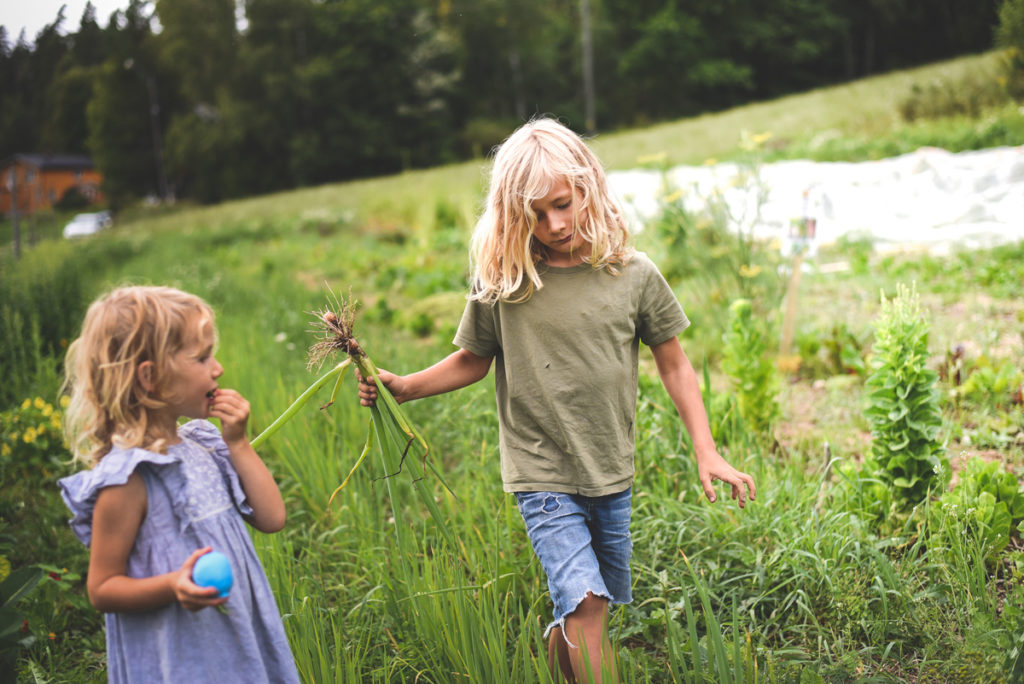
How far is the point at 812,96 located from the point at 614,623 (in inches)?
739

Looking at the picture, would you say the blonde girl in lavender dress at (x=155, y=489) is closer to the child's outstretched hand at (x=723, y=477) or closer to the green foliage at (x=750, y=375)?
the child's outstretched hand at (x=723, y=477)

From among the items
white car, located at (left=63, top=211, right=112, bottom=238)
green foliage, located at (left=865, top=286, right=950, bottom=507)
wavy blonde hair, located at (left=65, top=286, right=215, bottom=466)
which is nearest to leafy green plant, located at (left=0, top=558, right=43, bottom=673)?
wavy blonde hair, located at (left=65, top=286, right=215, bottom=466)

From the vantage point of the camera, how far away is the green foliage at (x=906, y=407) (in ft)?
8.18

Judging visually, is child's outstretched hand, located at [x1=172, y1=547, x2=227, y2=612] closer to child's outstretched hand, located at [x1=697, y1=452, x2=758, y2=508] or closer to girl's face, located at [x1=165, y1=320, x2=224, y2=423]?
girl's face, located at [x1=165, y1=320, x2=224, y2=423]

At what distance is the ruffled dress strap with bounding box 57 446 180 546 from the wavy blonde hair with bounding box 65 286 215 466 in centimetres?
3

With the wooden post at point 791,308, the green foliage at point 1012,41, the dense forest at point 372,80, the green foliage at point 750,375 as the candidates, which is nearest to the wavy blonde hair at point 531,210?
the green foliage at point 750,375

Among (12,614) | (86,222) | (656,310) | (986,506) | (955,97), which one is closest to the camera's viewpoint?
(12,614)

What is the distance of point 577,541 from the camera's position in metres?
1.75

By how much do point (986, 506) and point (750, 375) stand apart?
108cm

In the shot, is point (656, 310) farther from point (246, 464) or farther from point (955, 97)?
point (955, 97)

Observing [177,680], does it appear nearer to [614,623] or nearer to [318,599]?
[318,599]

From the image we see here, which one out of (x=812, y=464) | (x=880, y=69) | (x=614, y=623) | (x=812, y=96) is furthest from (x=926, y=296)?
(x=812, y=96)

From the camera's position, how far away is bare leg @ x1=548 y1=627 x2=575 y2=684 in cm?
184

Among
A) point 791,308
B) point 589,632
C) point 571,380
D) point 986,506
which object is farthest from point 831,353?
point 589,632
